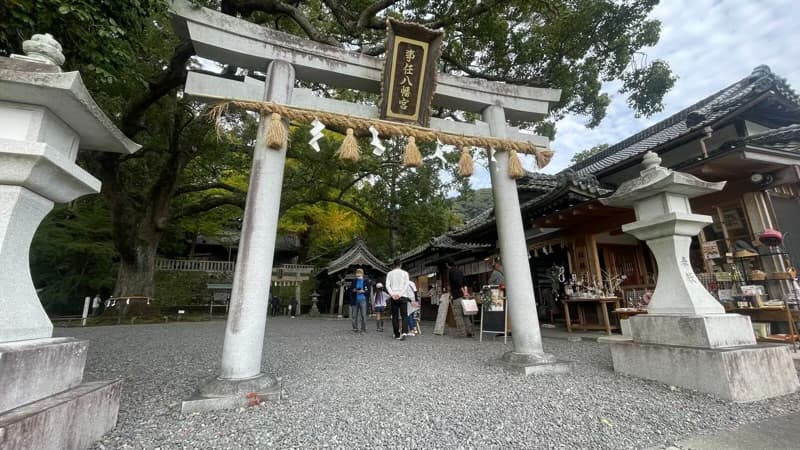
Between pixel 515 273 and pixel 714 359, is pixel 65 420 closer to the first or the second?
pixel 515 273

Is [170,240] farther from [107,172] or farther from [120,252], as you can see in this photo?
[107,172]

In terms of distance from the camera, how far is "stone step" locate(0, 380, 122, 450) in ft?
5.05

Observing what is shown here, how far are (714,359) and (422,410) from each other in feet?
9.13

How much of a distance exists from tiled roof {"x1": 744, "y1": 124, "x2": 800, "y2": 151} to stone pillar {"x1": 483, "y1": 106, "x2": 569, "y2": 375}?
4209 millimetres

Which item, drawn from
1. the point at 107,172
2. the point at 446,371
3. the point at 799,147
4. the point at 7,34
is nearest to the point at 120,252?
the point at 107,172

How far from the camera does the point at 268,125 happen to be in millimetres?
3406

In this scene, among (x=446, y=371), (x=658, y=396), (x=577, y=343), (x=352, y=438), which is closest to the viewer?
(x=352, y=438)

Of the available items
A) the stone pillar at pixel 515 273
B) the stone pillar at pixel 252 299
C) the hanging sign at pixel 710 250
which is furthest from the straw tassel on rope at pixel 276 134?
the hanging sign at pixel 710 250

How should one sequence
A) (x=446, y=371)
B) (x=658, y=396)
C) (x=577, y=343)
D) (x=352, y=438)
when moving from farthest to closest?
(x=577, y=343), (x=446, y=371), (x=658, y=396), (x=352, y=438)

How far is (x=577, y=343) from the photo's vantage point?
20.1ft

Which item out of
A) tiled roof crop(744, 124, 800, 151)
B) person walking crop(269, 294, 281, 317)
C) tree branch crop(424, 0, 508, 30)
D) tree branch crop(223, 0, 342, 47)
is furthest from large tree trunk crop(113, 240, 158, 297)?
tiled roof crop(744, 124, 800, 151)

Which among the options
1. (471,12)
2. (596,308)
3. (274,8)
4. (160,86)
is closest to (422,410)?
(596,308)

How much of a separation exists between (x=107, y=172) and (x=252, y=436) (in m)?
11.3

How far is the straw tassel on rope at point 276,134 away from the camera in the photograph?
3.32 meters
